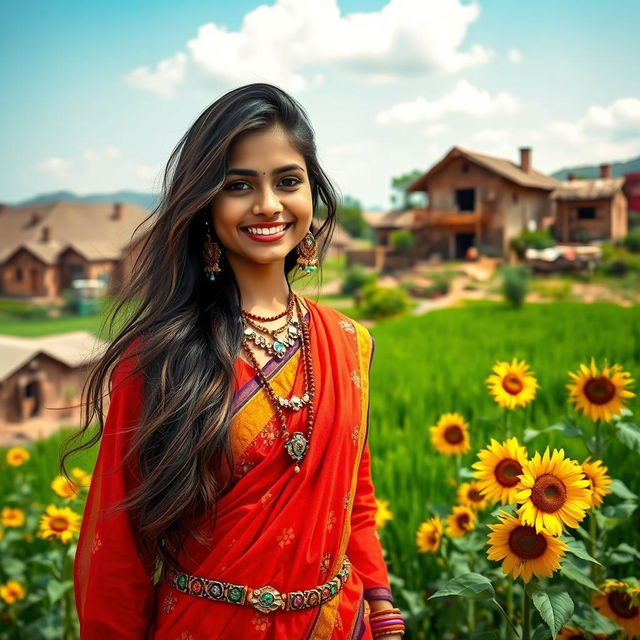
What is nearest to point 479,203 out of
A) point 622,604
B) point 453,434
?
point 453,434

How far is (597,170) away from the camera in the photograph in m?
3.29

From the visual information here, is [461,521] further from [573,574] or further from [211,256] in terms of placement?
[211,256]

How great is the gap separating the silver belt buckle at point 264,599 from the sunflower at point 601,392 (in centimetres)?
82

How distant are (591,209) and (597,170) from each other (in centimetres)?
18

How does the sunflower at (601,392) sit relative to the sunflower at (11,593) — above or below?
above

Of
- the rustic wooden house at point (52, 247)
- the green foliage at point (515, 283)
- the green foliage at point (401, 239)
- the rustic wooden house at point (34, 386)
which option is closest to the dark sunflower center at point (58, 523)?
the green foliage at point (515, 283)

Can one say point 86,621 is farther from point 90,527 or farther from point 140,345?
point 140,345

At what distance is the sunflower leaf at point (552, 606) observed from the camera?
1108mm

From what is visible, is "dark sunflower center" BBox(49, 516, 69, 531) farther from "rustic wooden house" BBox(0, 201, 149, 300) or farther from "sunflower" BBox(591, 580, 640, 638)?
"rustic wooden house" BBox(0, 201, 149, 300)

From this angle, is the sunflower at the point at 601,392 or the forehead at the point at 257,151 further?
the sunflower at the point at 601,392

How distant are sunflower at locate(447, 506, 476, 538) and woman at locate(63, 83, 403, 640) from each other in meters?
0.53

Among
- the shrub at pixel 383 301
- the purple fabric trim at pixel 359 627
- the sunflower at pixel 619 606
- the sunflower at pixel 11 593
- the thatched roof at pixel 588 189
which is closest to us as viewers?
the purple fabric trim at pixel 359 627

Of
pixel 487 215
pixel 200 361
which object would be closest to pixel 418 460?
pixel 200 361

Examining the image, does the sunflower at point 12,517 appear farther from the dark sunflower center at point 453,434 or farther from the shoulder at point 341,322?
the shoulder at point 341,322
